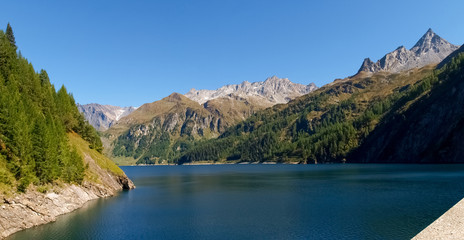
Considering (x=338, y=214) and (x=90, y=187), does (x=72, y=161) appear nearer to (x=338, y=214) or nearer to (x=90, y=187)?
(x=90, y=187)

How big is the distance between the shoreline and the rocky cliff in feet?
202

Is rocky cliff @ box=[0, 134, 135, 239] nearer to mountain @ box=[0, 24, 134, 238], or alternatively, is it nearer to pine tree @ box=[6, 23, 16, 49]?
mountain @ box=[0, 24, 134, 238]

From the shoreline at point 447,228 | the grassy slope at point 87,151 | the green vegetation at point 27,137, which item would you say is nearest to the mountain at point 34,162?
the green vegetation at point 27,137

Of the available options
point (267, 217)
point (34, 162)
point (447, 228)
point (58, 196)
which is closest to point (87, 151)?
point (58, 196)

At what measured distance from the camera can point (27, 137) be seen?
60.9m

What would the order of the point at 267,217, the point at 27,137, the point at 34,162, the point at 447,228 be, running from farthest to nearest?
1. the point at 34,162
2. the point at 27,137
3. the point at 267,217
4. the point at 447,228

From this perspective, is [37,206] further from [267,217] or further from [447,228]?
[447,228]

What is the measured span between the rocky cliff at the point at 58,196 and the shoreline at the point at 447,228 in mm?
61573

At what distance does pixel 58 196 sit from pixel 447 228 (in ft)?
242

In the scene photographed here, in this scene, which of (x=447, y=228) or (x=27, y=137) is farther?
(x=27, y=137)

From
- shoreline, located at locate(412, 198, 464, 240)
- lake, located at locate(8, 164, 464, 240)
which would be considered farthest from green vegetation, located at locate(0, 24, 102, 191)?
shoreline, located at locate(412, 198, 464, 240)

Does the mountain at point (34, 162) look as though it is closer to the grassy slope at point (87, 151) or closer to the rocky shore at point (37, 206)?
the rocky shore at point (37, 206)

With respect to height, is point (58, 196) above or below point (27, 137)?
below

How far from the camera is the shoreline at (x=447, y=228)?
3866cm
